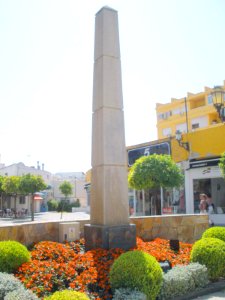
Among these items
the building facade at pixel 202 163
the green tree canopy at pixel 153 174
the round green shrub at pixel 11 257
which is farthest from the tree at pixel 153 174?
the round green shrub at pixel 11 257

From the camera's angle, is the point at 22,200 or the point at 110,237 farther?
the point at 22,200

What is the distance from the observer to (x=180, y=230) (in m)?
10.7

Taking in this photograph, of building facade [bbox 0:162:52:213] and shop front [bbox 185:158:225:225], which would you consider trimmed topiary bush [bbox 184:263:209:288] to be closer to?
shop front [bbox 185:158:225:225]

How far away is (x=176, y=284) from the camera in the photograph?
19.2 ft

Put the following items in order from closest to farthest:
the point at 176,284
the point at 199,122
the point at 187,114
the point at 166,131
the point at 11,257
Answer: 1. the point at 176,284
2. the point at 11,257
3. the point at 199,122
4. the point at 187,114
5. the point at 166,131

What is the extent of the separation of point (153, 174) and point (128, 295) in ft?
38.1

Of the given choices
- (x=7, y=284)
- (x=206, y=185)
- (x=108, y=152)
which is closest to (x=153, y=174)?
(x=206, y=185)

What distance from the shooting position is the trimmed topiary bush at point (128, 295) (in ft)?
16.4

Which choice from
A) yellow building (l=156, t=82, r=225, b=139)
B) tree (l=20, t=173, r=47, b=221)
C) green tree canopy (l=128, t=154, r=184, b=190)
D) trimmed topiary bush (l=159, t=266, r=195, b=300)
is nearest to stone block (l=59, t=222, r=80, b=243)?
trimmed topiary bush (l=159, t=266, r=195, b=300)

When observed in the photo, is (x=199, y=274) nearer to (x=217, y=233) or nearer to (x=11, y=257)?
(x=217, y=233)

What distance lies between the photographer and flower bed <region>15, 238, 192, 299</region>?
558 cm

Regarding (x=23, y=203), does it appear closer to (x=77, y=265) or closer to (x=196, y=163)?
(x=196, y=163)

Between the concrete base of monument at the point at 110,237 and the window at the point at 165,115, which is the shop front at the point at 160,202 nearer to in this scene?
the concrete base of monument at the point at 110,237

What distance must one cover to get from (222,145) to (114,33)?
13.1 metres
